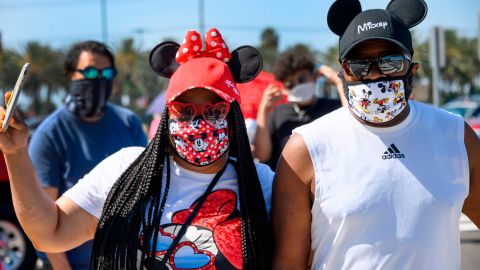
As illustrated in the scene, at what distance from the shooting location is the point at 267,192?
2.51m

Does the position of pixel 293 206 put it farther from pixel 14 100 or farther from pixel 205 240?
pixel 14 100

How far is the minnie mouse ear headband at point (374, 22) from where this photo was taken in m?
2.27

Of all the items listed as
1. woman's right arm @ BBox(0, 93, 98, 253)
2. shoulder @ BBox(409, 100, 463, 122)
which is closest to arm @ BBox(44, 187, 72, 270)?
woman's right arm @ BBox(0, 93, 98, 253)

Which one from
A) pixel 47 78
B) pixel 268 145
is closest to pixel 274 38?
pixel 47 78

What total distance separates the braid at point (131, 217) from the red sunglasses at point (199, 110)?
0.48 feet

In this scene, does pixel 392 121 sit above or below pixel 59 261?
above

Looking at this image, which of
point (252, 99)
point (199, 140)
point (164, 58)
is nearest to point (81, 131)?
point (164, 58)

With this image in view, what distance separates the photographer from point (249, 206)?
2344 millimetres

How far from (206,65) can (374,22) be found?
2.11 ft

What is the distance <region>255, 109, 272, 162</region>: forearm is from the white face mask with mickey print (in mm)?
2420

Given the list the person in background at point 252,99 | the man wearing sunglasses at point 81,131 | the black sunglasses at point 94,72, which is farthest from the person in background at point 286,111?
the black sunglasses at point 94,72

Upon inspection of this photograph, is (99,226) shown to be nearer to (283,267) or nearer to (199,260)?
(199,260)

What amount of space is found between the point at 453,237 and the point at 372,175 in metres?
0.37

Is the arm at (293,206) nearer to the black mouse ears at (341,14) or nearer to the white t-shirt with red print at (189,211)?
the white t-shirt with red print at (189,211)
